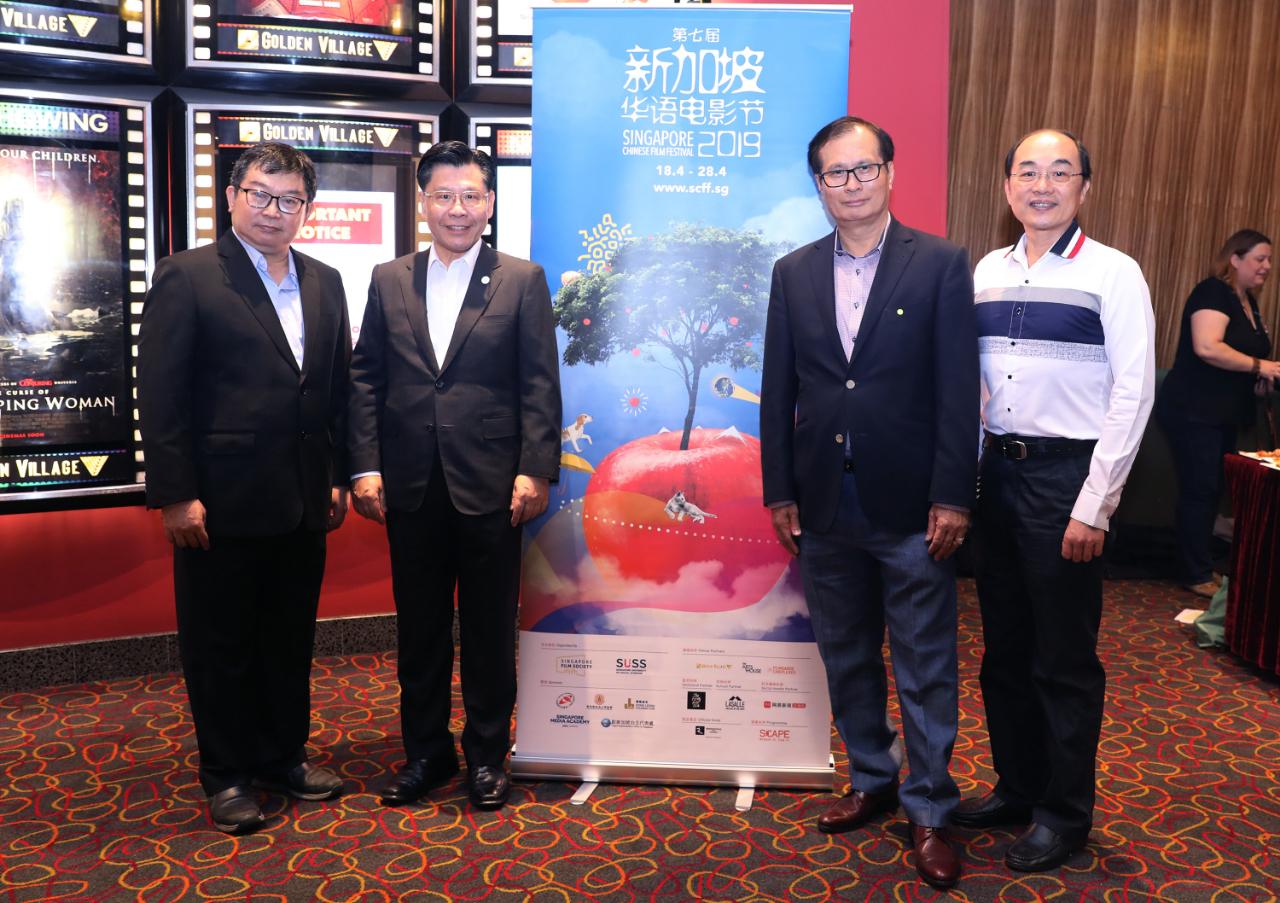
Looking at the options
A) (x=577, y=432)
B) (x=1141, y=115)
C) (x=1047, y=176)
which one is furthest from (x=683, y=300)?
(x=1141, y=115)

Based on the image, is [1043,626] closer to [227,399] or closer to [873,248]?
[873,248]

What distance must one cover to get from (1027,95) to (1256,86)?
4.28ft

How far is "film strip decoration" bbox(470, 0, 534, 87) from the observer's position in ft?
13.5

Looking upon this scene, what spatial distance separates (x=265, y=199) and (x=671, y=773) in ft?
6.23

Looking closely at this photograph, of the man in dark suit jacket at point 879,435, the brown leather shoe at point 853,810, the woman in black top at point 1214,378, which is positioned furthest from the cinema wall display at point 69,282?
the woman in black top at point 1214,378

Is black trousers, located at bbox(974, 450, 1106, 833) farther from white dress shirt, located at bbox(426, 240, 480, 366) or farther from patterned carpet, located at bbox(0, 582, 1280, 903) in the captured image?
white dress shirt, located at bbox(426, 240, 480, 366)

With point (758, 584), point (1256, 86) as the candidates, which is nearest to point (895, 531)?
point (758, 584)

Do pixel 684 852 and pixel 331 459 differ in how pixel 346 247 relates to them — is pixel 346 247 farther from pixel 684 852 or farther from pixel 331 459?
pixel 684 852

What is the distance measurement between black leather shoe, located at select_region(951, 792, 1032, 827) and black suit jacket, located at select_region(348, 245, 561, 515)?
1.39 meters

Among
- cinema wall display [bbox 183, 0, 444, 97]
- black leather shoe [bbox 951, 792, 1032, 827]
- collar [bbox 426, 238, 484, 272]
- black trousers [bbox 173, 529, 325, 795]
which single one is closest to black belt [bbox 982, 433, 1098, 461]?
black leather shoe [bbox 951, 792, 1032, 827]

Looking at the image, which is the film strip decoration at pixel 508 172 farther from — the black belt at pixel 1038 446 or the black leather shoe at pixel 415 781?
the black belt at pixel 1038 446

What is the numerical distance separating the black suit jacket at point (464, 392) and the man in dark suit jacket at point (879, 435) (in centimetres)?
61

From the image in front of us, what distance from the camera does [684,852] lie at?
8.84 ft

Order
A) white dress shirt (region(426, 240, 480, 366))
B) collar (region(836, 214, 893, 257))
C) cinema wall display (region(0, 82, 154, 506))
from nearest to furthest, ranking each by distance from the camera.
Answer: collar (region(836, 214, 893, 257)), white dress shirt (region(426, 240, 480, 366)), cinema wall display (region(0, 82, 154, 506))
